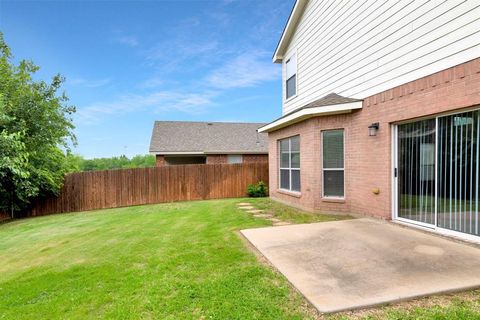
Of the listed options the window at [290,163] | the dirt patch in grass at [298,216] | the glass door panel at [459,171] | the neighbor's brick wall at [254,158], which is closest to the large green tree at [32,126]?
the dirt patch in grass at [298,216]

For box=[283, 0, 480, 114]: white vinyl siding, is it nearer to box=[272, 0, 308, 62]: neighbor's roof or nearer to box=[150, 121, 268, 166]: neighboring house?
box=[272, 0, 308, 62]: neighbor's roof

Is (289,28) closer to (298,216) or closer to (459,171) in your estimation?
(298,216)

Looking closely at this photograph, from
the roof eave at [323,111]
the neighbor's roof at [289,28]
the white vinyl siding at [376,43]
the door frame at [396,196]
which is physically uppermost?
the neighbor's roof at [289,28]

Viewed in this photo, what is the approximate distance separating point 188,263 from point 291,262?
1555mm

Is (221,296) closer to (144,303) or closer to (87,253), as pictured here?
(144,303)

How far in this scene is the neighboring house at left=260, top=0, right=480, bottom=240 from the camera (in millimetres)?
4391

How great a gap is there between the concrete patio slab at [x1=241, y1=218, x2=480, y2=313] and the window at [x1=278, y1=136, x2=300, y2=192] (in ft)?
11.6

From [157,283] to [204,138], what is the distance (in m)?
18.3

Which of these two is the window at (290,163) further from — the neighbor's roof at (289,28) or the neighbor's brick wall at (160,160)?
the neighbor's brick wall at (160,160)

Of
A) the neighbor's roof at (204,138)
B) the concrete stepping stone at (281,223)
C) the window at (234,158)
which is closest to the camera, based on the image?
the concrete stepping stone at (281,223)

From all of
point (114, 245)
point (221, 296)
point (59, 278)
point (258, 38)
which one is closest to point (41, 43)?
point (258, 38)

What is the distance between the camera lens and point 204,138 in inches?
837

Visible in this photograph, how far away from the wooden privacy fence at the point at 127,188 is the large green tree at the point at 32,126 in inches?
26.2

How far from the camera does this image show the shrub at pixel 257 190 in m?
13.6
